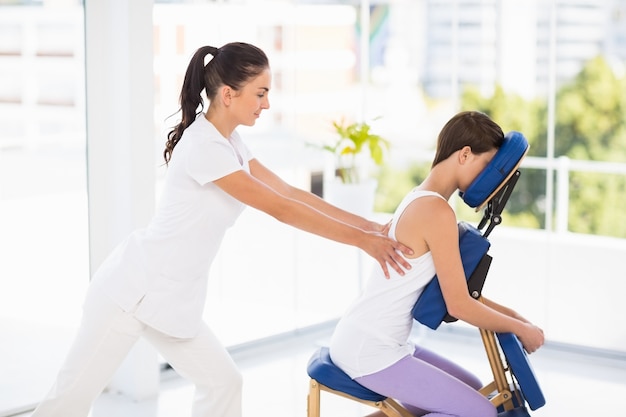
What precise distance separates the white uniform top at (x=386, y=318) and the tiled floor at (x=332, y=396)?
43.9 inches

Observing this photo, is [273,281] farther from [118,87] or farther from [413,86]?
[413,86]

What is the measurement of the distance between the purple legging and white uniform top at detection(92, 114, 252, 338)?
55 cm

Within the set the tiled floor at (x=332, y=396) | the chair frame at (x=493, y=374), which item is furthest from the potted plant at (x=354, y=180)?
the chair frame at (x=493, y=374)

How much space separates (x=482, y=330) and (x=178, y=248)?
90cm

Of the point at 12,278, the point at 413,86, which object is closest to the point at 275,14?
the point at 12,278

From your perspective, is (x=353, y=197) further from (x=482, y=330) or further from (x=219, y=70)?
(x=219, y=70)

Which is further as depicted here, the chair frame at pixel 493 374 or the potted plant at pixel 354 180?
the potted plant at pixel 354 180

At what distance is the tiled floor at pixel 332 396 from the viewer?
3795 millimetres

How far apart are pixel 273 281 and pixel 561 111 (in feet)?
29.3

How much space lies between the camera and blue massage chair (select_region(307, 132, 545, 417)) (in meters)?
2.61

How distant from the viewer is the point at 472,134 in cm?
268

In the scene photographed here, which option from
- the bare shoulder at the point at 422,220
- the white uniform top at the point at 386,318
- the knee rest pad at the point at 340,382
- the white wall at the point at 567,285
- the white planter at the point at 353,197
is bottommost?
the white wall at the point at 567,285

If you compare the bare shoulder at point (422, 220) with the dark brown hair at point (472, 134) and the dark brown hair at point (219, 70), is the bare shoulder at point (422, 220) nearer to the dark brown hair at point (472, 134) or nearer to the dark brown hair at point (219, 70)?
the dark brown hair at point (472, 134)

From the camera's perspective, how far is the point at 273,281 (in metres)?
4.82
